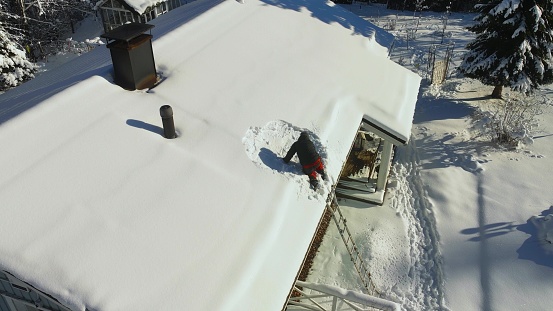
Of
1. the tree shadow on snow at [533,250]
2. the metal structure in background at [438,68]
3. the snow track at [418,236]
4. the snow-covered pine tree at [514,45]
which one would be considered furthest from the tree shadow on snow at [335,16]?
the tree shadow on snow at [533,250]

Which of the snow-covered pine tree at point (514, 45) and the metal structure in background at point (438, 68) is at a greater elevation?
the snow-covered pine tree at point (514, 45)

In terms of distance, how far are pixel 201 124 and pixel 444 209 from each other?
19.3ft

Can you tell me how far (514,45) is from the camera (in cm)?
1234

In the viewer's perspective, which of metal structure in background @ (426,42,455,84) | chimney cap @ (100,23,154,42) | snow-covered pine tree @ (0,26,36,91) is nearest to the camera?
chimney cap @ (100,23,154,42)

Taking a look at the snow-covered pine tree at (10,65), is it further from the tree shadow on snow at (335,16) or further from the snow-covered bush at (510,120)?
the snow-covered bush at (510,120)

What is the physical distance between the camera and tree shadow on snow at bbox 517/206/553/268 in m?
7.86

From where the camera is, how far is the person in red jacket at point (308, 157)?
6.05m

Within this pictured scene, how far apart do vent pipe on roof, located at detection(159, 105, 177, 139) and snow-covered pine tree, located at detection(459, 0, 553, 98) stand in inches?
409

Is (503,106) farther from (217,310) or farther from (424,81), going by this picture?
(217,310)

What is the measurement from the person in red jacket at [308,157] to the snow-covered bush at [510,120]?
7.54m

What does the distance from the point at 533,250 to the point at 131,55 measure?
26.9 feet

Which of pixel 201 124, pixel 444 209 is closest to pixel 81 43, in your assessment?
pixel 201 124

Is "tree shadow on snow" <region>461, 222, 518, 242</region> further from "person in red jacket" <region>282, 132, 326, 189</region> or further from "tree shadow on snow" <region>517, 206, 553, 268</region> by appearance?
"person in red jacket" <region>282, 132, 326, 189</region>

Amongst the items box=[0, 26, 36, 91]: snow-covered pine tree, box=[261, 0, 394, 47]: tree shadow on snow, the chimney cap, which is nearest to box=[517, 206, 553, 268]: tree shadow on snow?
box=[261, 0, 394, 47]: tree shadow on snow
